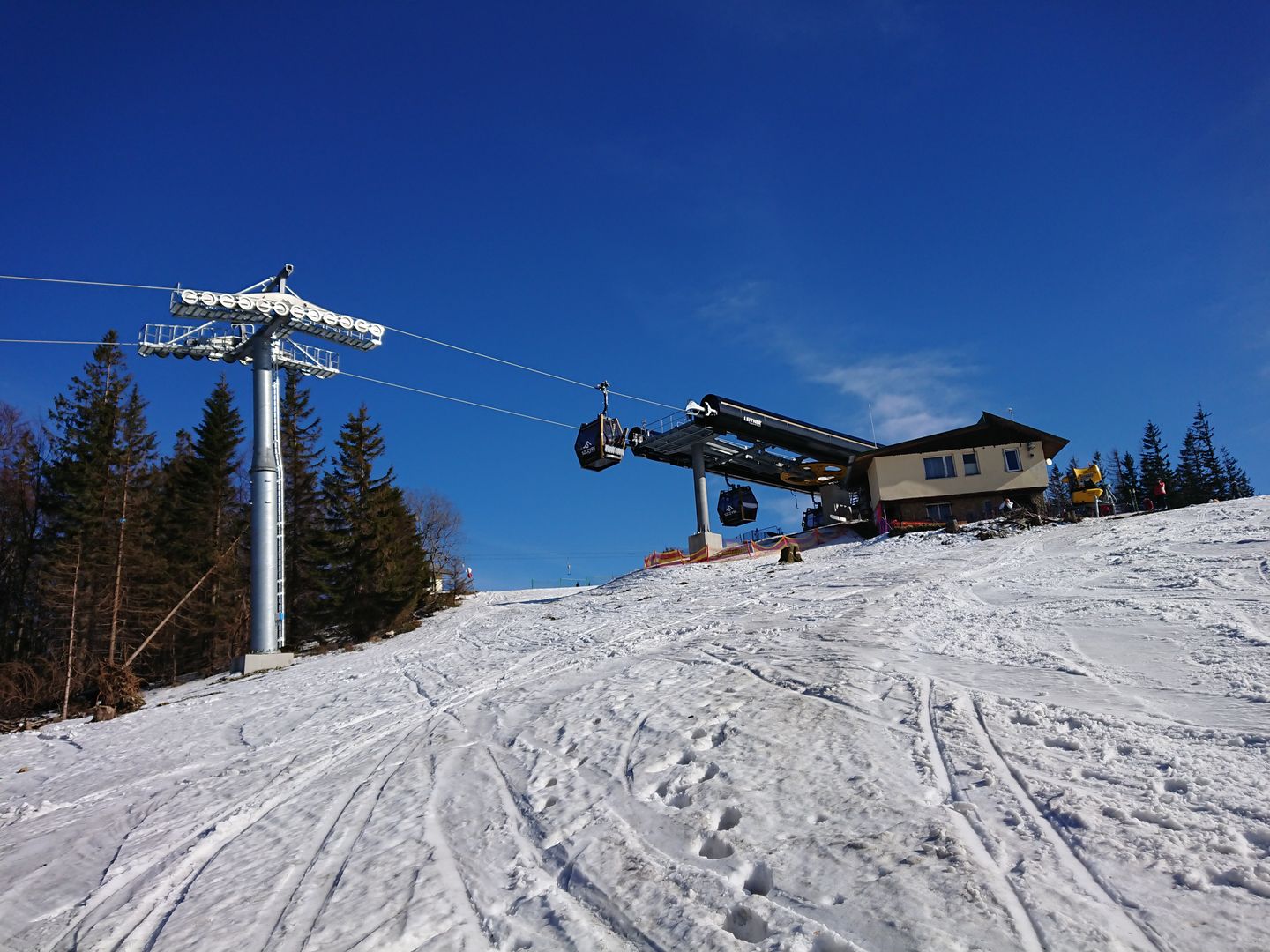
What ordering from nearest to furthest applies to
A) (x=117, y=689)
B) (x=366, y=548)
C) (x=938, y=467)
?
1. (x=117, y=689)
2. (x=366, y=548)
3. (x=938, y=467)

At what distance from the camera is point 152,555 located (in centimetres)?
3272

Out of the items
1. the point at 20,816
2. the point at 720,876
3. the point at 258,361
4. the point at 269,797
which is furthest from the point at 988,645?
the point at 258,361

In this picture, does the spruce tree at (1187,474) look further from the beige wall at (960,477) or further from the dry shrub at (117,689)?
the dry shrub at (117,689)

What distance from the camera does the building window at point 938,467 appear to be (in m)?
39.9

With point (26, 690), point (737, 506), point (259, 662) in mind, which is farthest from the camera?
point (737, 506)

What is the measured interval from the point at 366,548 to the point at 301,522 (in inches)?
358

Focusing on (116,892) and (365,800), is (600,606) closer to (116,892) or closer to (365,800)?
(365,800)

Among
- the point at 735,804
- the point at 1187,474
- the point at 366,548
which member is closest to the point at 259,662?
the point at 366,548

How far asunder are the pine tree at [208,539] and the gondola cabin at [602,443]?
17.0 m

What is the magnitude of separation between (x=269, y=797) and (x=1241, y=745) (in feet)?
28.1

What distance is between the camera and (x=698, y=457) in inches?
1663

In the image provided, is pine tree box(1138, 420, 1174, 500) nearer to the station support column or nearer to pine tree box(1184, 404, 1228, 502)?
pine tree box(1184, 404, 1228, 502)

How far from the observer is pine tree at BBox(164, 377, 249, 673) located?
114 feet

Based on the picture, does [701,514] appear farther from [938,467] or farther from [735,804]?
[735,804]
